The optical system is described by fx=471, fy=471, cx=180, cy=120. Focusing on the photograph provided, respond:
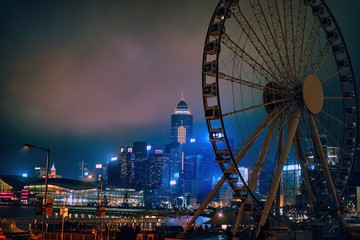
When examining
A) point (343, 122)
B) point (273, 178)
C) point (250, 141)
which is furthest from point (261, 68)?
→ point (343, 122)

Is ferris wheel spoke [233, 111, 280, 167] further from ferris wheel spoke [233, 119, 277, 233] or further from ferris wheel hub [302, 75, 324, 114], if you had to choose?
ferris wheel hub [302, 75, 324, 114]

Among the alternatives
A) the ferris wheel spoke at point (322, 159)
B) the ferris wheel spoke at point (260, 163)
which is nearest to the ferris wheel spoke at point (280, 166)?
the ferris wheel spoke at point (260, 163)

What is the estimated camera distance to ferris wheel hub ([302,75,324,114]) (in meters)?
49.4

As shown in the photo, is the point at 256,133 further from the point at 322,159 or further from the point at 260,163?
the point at 322,159

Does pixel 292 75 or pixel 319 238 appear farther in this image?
pixel 292 75

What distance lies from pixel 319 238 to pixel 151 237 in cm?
1539

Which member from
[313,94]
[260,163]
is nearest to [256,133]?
[260,163]

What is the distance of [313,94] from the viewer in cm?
5059

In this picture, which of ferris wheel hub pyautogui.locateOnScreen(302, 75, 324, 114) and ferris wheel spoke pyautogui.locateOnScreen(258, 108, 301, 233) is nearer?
ferris wheel spoke pyautogui.locateOnScreen(258, 108, 301, 233)

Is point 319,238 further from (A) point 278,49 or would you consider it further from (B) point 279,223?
(A) point 278,49

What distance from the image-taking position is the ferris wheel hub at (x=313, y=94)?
4942cm

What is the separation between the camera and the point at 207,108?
148ft

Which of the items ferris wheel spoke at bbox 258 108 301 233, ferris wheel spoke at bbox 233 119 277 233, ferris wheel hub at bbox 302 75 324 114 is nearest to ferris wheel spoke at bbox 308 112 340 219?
ferris wheel hub at bbox 302 75 324 114

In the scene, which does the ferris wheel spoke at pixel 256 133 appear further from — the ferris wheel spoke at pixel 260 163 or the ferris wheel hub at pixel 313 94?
the ferris wheel hub at pixel 313 94
